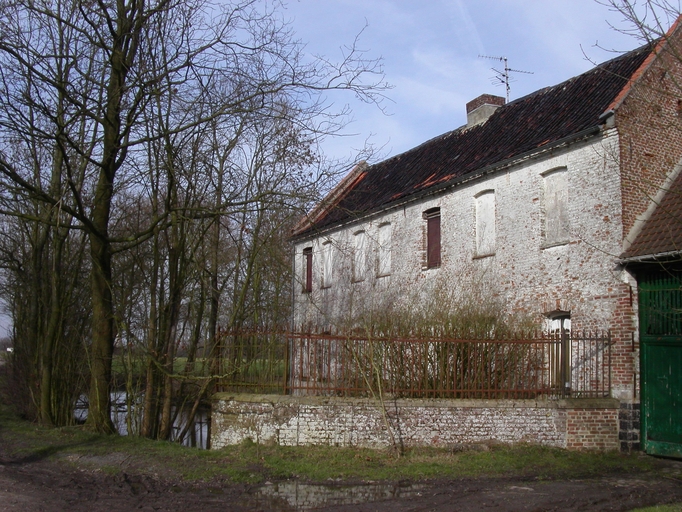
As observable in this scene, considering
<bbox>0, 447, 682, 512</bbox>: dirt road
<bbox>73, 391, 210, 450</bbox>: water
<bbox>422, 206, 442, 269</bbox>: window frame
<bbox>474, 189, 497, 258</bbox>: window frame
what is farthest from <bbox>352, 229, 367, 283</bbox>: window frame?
<bbox>0, 447, 682, 512</bbox>: dirt road

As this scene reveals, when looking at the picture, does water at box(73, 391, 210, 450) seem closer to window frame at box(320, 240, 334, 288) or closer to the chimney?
window frame at box(320, 240, 334, 288)

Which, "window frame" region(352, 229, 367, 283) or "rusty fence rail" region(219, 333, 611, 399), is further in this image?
"window frame" region(352, 229, 367, 283)

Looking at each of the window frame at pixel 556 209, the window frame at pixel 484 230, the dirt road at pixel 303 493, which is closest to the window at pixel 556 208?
the window frame at pixel 556 209

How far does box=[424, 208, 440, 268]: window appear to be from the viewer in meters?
18.3

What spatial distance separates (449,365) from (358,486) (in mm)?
3690

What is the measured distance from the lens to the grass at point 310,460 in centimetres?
995

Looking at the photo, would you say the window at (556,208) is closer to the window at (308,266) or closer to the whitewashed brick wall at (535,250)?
the whitewashed brick wall at (535,250)

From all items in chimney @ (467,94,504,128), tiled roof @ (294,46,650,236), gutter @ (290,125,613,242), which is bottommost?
gutter @ (290,125,613,242)

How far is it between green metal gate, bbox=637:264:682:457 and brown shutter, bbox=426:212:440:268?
6572 mm

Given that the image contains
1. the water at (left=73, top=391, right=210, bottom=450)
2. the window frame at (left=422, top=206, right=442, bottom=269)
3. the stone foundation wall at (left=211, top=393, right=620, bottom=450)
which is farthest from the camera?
the window frame at (left=422, top=206, right=442, bottom=269)

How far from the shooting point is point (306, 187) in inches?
444

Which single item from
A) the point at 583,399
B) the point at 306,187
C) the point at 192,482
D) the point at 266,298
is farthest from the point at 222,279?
the point at 583,399

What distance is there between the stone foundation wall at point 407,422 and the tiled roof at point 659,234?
3.04 meters

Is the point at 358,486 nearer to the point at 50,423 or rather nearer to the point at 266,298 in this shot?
the point at 50,423
